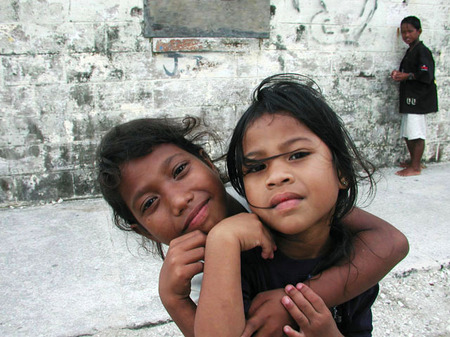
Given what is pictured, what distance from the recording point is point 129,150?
1222 mm

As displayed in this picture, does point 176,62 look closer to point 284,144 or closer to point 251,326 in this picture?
point 284,144

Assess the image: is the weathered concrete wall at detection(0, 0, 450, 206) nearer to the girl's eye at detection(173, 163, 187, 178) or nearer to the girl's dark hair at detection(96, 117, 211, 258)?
the girl's dark hair at detection(96, 117, 211, 258)

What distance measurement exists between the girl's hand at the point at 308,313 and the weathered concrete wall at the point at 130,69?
10.7ft

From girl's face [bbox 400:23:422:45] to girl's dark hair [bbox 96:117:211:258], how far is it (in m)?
3.95

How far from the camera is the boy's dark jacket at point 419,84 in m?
4.47

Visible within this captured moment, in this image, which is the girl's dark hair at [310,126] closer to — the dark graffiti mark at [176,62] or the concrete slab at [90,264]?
the concrete slab at [90,264]

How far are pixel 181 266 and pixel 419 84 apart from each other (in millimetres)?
4400

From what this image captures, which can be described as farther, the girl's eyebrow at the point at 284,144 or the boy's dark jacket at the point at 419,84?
the boy's dark jacket at the point at 419,84

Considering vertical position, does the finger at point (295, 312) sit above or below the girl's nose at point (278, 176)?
below

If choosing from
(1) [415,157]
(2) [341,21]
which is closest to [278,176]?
(2) [341,21]

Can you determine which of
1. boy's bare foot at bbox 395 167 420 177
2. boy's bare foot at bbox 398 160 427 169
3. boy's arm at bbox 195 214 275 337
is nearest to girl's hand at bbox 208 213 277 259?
boy's arm at bbox 195 214 275 337

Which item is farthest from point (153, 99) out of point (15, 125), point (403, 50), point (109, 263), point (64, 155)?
point (403, 50)

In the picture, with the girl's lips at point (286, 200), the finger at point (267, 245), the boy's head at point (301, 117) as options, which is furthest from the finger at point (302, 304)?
the boy's head at point (301, 117)

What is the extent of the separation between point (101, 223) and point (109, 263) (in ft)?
2.49
